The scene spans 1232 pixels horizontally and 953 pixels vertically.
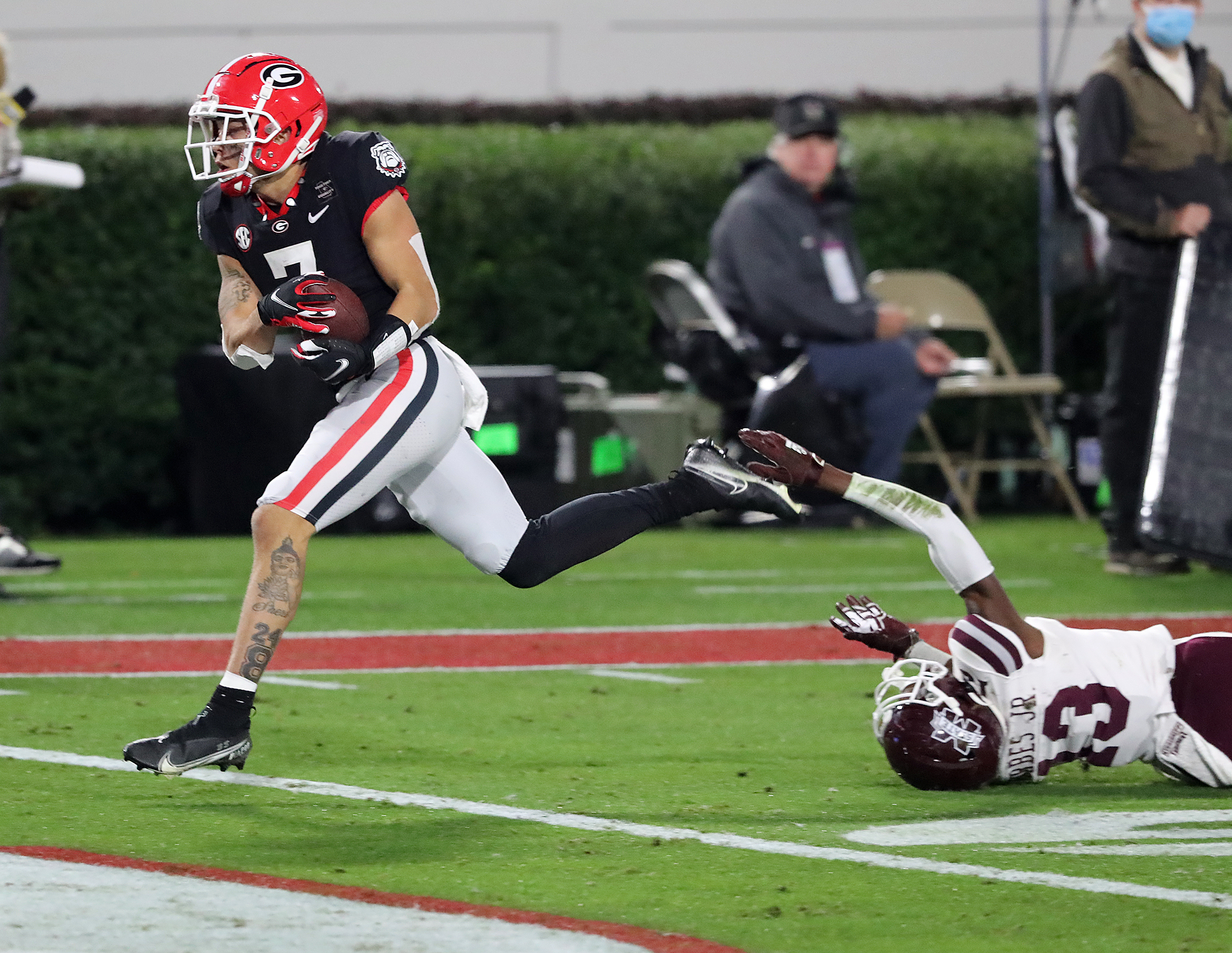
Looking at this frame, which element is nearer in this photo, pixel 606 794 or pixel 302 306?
pixel 606 794

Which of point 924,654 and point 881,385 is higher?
point 924,654

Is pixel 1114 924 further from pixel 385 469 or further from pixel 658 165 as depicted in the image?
pixel 658 165

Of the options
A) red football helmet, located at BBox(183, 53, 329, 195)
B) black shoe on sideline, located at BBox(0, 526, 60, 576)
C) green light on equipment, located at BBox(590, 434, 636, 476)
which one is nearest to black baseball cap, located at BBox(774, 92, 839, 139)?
green light on equipment, located at BBox(590, 434, 636, 476)

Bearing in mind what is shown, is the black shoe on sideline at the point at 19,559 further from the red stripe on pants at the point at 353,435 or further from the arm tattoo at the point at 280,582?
the arm tattoo at the point at 280,582

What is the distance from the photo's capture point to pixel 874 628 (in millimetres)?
4824

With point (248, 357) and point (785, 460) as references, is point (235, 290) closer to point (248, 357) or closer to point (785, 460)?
point (248, 357)

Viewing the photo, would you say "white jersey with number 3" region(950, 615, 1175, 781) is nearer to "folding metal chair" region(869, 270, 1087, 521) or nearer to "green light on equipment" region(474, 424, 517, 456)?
"green light on equipment" region(474, 424, 517, 456)

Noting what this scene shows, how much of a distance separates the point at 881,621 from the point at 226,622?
12.4 ft

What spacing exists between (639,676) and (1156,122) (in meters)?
4.01

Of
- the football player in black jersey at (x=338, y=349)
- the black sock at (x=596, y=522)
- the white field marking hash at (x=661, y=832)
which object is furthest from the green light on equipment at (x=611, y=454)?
the white field marking hash at (x=661, y=832)

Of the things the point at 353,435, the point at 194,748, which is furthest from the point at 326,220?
the point at 194,748

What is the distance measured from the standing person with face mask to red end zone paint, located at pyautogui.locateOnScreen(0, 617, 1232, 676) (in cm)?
176

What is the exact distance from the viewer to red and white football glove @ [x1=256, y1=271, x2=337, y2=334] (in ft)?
16.2

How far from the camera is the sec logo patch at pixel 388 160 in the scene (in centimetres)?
522
